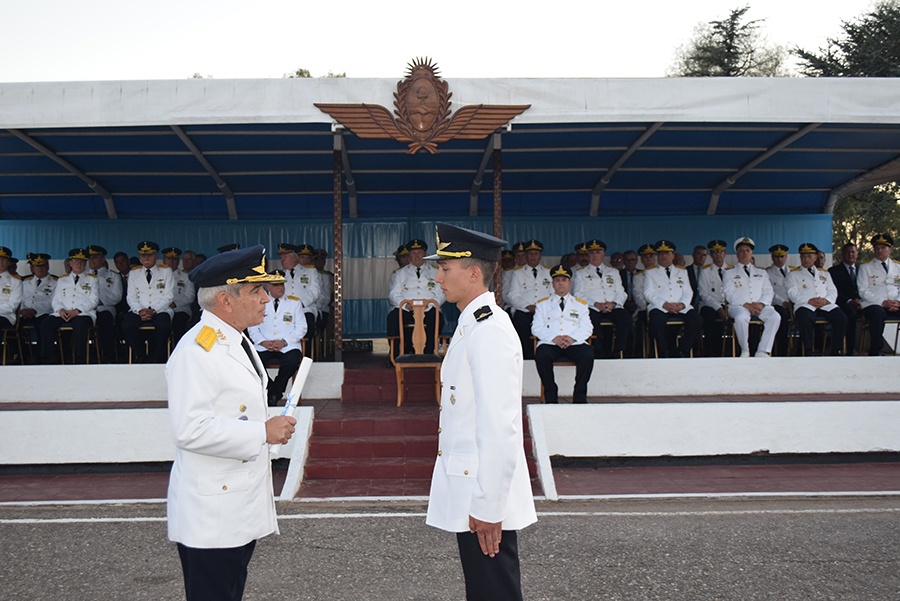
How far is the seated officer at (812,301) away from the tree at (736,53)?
2418 cm

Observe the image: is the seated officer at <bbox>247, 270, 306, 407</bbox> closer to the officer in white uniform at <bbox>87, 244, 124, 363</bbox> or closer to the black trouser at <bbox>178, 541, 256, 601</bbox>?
the officer in white uniform at <bbox>87, 244, 124, 363</bbox>

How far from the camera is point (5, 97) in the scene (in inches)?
248

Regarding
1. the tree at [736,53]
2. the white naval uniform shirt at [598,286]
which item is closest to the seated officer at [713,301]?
the white naval uniform shirt at [598,286]

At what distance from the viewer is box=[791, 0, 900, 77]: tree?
869 inches

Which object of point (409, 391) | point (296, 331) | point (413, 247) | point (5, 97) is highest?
point (5, 97)

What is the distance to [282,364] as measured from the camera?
673cm

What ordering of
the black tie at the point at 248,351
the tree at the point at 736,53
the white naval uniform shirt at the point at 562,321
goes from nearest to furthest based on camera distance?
the black tie at the point at 248,351
the white naval uniform shirt at the point at 562,321
the tree at the point at 736,53

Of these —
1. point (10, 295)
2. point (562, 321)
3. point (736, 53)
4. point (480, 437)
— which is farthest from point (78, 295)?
point (736, 53)

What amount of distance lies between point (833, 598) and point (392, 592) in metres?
2.20

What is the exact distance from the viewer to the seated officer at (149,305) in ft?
25.2

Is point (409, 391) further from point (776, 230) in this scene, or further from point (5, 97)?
point (776, 230)

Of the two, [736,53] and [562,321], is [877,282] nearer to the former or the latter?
[562,321]

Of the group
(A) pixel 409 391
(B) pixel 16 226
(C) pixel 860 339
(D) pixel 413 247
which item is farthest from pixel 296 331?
(C) pixel 860 339

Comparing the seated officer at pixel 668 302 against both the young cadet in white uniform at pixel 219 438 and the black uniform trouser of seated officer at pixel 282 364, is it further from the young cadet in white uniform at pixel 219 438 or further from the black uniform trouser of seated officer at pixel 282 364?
the young cadet in white uniform at pixel 219 438
